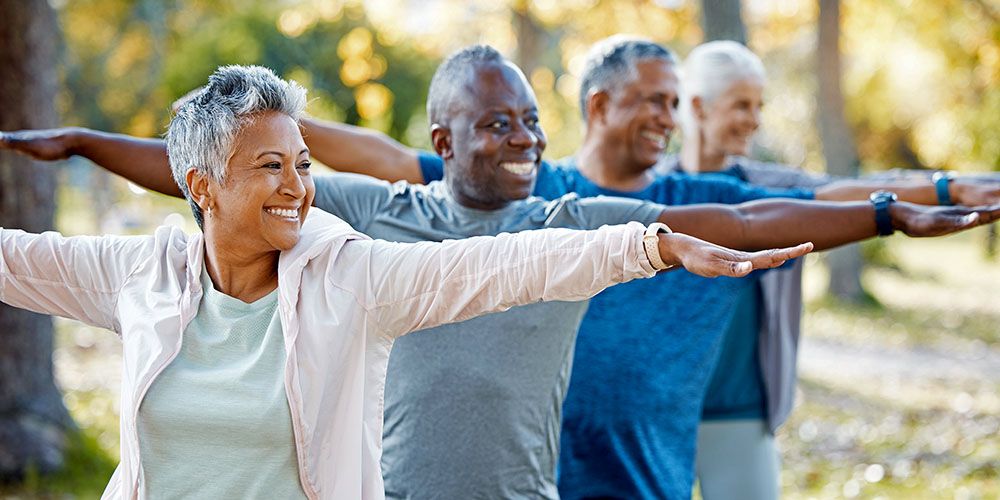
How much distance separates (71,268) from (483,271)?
1.00 metres

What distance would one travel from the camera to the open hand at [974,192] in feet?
12.7

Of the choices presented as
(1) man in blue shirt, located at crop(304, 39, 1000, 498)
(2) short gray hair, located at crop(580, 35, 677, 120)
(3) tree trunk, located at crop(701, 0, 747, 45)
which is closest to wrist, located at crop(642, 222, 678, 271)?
(1) man in blue shirt, located at crop(304, 39, 1000, 498)

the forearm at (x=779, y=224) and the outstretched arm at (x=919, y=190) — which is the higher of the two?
the outstretched arm at (x=919, y=190)

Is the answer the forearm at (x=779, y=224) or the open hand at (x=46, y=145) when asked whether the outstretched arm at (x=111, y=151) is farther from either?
the forearm at (x=779, y=224)

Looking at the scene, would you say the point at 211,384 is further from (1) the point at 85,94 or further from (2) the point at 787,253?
(1) the point at 85,94

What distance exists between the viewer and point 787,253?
2.58 meters

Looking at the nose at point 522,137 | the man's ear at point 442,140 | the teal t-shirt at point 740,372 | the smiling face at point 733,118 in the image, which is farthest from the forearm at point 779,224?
the smiling face at point 733,118

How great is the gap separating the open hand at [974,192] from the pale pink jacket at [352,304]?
65.1 inches

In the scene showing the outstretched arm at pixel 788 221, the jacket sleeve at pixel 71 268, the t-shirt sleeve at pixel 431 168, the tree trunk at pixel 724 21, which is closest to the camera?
Answer: the jacket sleeve at pixel 71 268

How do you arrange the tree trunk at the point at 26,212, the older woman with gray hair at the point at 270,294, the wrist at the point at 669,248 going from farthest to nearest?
the tree trunk at the point at 26,212 < the older woman with gray hair at the point at 270,294 < the wrist at the point at 669,248

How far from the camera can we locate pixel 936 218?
335cm

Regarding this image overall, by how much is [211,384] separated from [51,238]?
0.62 metres

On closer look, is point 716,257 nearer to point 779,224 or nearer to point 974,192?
point 779,224

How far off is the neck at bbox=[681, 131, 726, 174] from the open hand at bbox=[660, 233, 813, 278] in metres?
2.62
